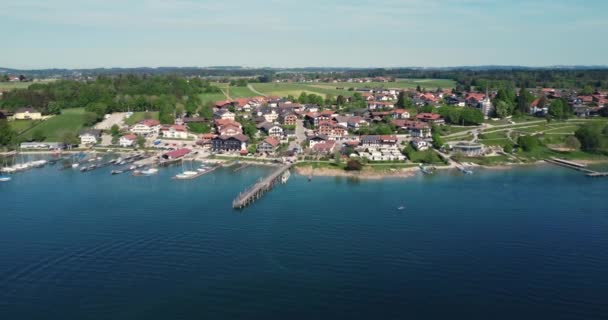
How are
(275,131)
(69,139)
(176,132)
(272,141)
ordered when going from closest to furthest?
(272,141) < (69,139) < (275,131) < (176,132)

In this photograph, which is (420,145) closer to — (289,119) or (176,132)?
(289,119)

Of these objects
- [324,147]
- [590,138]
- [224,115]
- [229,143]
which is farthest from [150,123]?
[590,138]

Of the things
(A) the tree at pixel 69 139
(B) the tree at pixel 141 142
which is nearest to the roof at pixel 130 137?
(B) the tree at pixel 141 142

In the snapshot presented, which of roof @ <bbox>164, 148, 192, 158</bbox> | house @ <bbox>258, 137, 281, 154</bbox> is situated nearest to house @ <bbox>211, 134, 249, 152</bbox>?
house @ <bbox>258, 137, 281, 154</bbox>

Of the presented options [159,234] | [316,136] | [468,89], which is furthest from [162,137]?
[468,89]

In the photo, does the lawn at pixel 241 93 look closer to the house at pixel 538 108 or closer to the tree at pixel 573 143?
the house at pixel 538 108

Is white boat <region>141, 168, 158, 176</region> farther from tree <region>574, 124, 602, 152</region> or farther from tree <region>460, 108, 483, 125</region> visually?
tree <region>574, 124, 602, 152</region>

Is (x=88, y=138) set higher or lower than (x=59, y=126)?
lower
